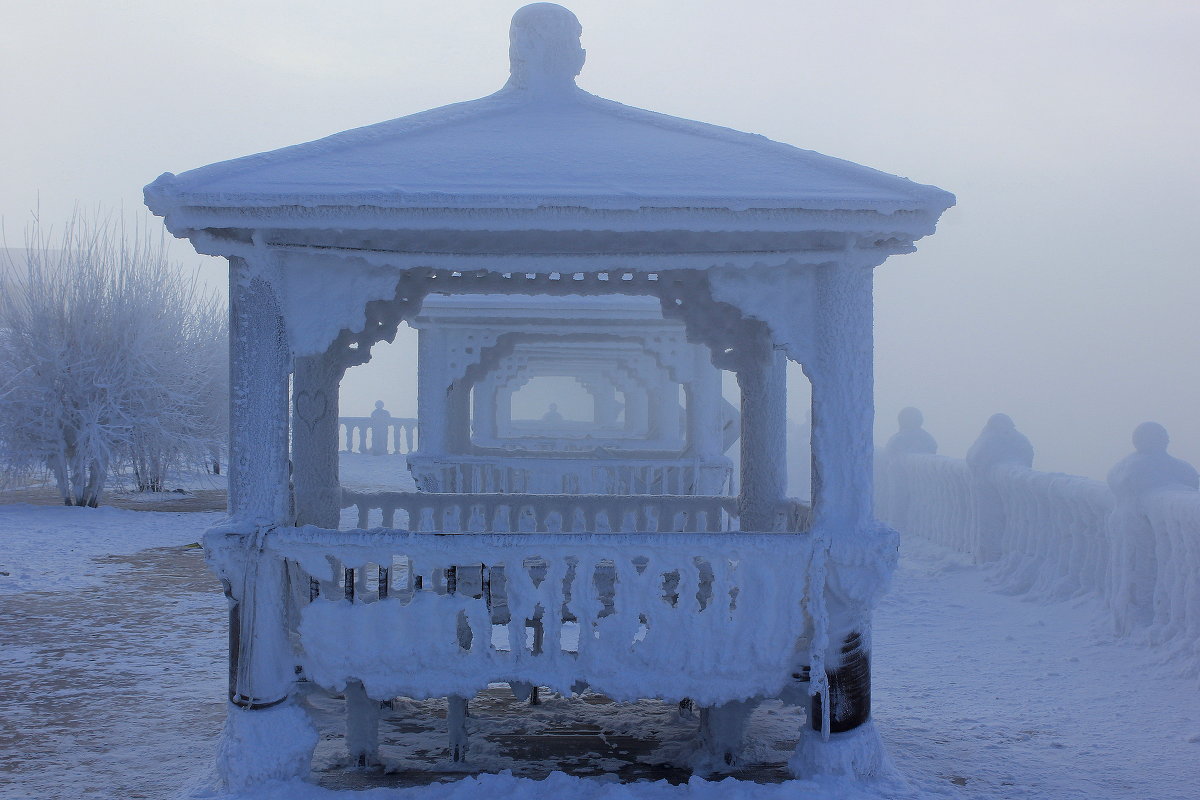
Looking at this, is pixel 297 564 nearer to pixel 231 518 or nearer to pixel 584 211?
pixel 231 518

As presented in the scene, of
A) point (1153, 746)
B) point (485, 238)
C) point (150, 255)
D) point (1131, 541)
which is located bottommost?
point (1153, 746)

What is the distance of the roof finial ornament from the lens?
599 cm

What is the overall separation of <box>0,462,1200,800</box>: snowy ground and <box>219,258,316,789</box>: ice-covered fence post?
9.7 inches

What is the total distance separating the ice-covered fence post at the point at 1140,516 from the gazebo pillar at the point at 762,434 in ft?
10.7

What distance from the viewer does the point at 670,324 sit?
1245cm

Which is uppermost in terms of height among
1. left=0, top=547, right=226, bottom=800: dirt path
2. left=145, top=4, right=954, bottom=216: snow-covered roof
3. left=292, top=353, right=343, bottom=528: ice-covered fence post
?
left=145, top=4, right=954, bottom=216: snow-covered roof

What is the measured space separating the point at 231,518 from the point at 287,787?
4.45ft

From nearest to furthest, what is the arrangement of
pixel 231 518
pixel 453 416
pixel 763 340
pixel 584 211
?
1. pixel 584 211
2. pixel 231 518
3. pixel 763 340
4. pixel 453 416

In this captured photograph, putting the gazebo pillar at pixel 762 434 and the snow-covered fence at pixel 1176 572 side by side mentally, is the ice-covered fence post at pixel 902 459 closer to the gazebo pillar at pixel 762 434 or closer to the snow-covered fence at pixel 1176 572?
the snow-covered fence at pixel 1176 572

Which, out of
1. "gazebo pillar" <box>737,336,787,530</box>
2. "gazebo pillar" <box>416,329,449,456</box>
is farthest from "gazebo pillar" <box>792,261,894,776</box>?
"gazebo pillar" <box>416,329,449,456</box>

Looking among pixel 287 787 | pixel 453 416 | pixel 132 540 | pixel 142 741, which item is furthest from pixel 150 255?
pixel 287 787

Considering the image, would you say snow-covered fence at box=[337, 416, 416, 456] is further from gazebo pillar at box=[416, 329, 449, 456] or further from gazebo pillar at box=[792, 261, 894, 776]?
gazebo pillar at box=[792, 261, 894, 776]

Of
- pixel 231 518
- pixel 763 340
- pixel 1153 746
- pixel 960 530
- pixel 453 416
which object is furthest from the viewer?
pixel 453 416

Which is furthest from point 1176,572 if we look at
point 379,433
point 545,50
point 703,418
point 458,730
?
point 379,433
